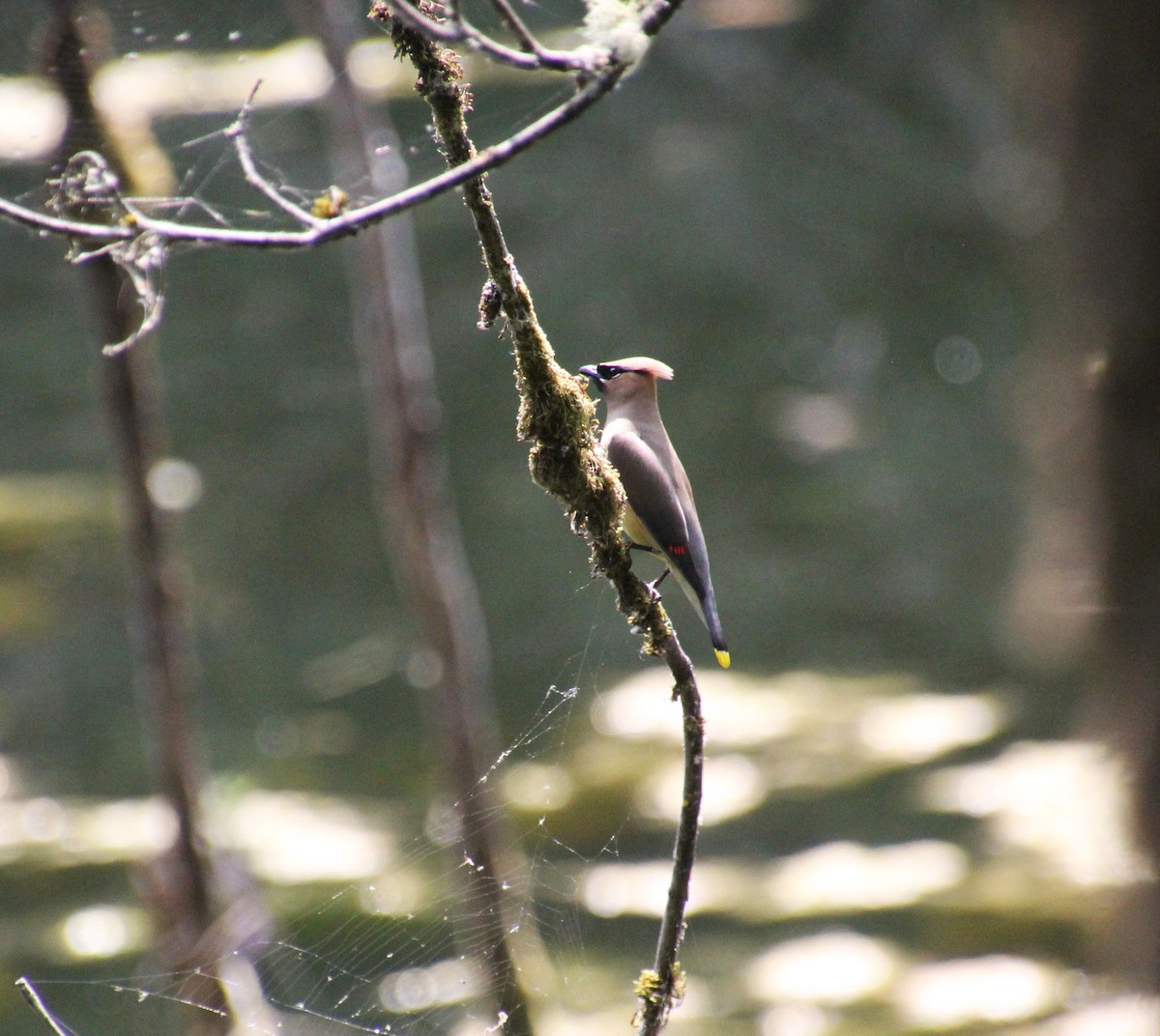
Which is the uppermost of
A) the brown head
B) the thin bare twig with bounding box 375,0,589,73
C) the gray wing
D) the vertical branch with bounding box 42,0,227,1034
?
the vertical branch with bounding box 42,0,227,1034

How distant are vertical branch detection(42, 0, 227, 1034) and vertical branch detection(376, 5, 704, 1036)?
9.94 feet

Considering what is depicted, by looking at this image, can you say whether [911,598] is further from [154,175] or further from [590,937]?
[154,175]

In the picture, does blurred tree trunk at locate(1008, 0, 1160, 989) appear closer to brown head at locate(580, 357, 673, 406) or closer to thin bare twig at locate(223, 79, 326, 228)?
brown head at locate(580, 357, 673, 406)

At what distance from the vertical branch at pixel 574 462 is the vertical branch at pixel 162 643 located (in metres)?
3.03

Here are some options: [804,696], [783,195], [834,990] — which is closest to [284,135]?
[783,195]

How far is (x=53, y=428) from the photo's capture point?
9477 millimetres

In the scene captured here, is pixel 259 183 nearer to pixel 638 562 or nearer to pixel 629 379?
pixel 629 379

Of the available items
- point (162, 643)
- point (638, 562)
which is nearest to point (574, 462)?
point (638, 562)

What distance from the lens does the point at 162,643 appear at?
449cm

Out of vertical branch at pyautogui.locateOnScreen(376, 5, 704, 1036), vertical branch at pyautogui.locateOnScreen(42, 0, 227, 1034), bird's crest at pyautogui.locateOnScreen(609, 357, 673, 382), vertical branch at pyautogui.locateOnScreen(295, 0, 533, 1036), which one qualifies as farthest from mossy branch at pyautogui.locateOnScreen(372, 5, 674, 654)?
vertical branch at pyautogui.locateOnScreen(295, 0, 533, 1036)

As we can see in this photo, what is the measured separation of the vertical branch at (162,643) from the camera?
4336 mm

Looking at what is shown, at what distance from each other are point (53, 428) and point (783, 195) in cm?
629

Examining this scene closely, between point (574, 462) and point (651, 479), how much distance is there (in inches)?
13.8

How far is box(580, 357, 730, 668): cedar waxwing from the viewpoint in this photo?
1891 mm
